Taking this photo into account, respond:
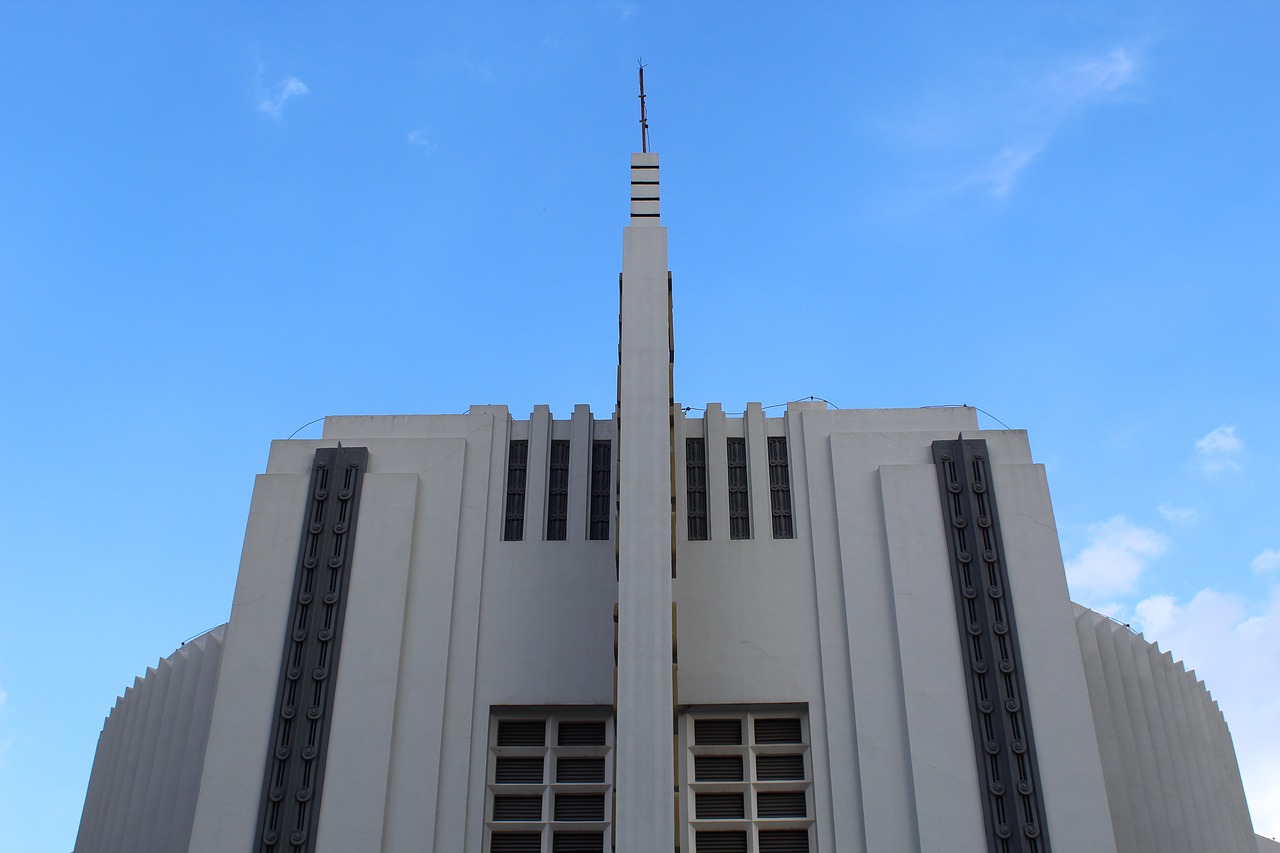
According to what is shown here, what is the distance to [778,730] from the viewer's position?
981 inches

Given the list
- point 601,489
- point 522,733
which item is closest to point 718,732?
point 522,733

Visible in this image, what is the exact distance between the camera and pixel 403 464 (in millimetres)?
27391

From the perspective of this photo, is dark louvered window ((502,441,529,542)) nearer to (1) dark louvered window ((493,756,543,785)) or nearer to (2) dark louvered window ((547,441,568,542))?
(2) dark louvered window ((547,441,568,542))

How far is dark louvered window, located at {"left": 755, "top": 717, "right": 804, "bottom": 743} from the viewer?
2484 centimetres

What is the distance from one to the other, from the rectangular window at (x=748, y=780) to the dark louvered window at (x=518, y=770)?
297cm

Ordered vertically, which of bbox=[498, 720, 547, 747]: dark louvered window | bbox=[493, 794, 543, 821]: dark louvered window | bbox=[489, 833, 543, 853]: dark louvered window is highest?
bbox=[498, 720, 547, 747]: dark louvered window

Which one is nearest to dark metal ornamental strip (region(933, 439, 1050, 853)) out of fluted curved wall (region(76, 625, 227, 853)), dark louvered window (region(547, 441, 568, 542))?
dark louvered window (region(547, 441, 568, 542))

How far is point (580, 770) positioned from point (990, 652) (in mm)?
8551

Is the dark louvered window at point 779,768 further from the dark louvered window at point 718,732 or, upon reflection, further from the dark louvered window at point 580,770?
the dark louvered window at point 580,770

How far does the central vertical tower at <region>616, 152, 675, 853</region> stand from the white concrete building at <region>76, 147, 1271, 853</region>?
7 cm

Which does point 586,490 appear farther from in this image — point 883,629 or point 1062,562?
point 1062,562

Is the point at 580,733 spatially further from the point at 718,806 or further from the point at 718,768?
the point at 718,806

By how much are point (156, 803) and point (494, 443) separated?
10507 millimetres

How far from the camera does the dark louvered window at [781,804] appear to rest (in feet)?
79.2
